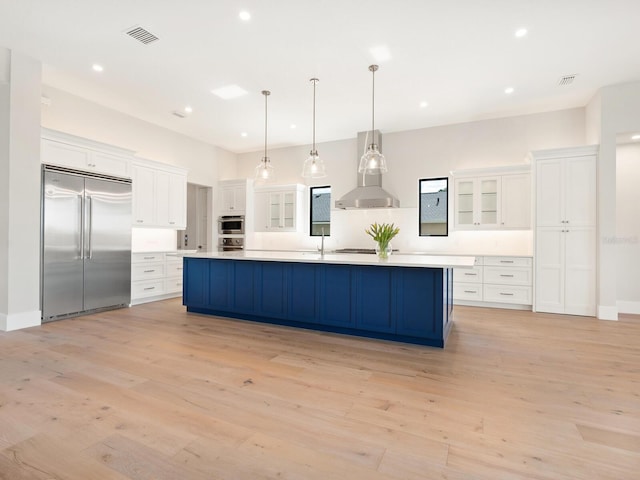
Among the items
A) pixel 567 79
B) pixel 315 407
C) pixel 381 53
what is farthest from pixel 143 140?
pixel 567 79

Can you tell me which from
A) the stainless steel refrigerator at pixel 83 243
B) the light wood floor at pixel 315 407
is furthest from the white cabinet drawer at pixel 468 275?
the stainless steel refrigerator at pixel 83 243

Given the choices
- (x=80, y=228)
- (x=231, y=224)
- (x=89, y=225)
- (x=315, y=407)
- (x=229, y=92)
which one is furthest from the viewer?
(x=231, y=224)

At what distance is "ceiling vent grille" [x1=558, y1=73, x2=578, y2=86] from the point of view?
4277 millimetres

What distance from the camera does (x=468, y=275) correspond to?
5.48 meters

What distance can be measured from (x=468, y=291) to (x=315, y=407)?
4.18 metres

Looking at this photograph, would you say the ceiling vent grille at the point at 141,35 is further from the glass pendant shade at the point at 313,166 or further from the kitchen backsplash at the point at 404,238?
the kitchen backsplash at the point at 404,238

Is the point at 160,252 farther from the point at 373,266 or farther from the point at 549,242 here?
the point at 549,242

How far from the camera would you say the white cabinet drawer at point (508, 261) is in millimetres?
5121

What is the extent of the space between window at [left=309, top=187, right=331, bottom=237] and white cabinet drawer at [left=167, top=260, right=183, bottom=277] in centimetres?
276

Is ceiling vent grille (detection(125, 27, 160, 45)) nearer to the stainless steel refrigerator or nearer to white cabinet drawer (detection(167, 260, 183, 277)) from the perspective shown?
the stainless steel refrigerator

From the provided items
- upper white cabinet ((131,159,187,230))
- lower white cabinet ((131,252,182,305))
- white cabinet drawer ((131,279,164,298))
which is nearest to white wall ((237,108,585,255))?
upper white cabinet ((131,159,187,230))

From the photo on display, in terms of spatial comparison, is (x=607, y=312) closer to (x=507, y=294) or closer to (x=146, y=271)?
(x=507, y=294)

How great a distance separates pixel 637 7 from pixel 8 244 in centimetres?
684

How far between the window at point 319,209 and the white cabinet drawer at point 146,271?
3097 mm
